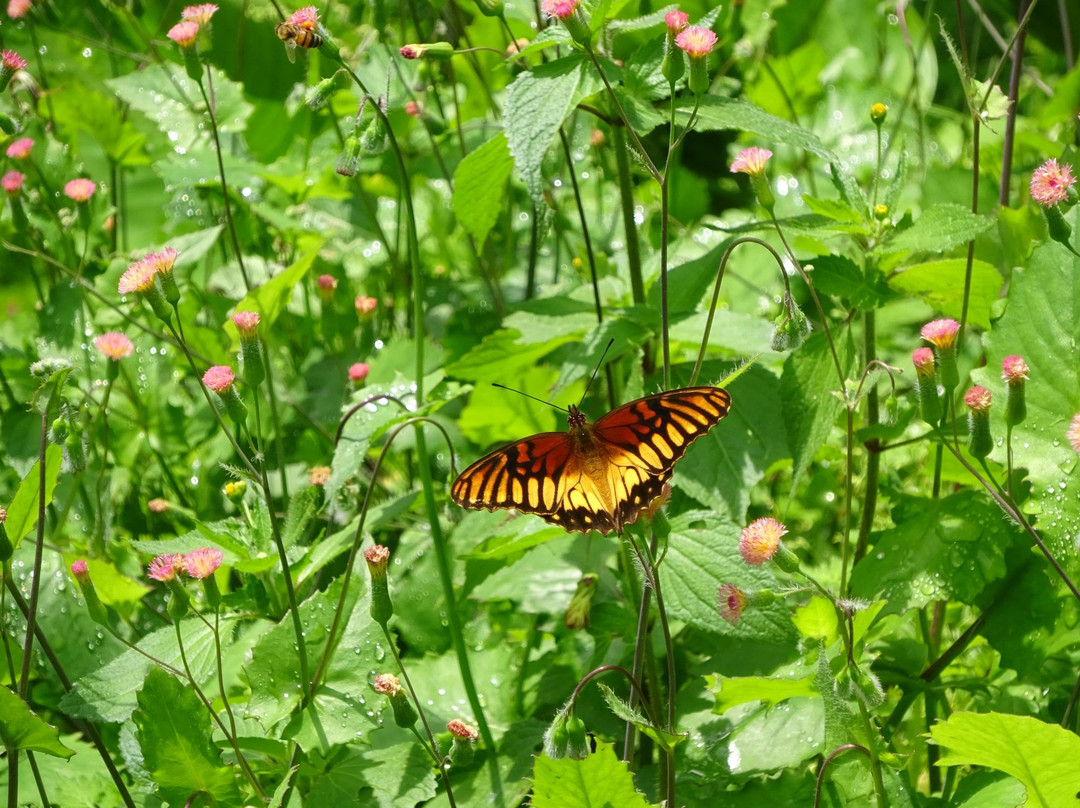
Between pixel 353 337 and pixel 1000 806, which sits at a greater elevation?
pixel 353 337

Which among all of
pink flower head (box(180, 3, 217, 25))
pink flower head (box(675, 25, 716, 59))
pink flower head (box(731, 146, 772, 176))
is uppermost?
pink flower head (box(180, 3, 217, 25))

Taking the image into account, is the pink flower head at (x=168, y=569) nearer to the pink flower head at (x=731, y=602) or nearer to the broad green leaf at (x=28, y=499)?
the broad green leaf at (x=28, y=499)

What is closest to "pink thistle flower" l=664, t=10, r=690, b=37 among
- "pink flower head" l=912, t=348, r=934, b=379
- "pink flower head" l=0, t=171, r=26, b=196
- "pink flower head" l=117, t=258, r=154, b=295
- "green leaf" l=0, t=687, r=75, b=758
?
"pink flower head" l=912, t=348, r=934, b=379

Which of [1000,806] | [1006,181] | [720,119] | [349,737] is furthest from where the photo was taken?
[1006,181]

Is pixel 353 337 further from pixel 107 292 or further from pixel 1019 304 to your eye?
pixel 1019 304

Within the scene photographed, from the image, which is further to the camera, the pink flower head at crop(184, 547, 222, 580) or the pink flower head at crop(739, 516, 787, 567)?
the pink flower head at crop(184, 547, 222, 580)

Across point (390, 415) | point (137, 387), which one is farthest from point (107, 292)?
point (390, 415)

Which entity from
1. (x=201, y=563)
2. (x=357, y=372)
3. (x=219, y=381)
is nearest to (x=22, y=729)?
(x=201, y=563)

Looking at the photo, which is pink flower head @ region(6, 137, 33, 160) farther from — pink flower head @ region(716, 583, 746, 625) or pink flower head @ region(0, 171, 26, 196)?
pink flower head @ region(716, 583, 746, 625)
